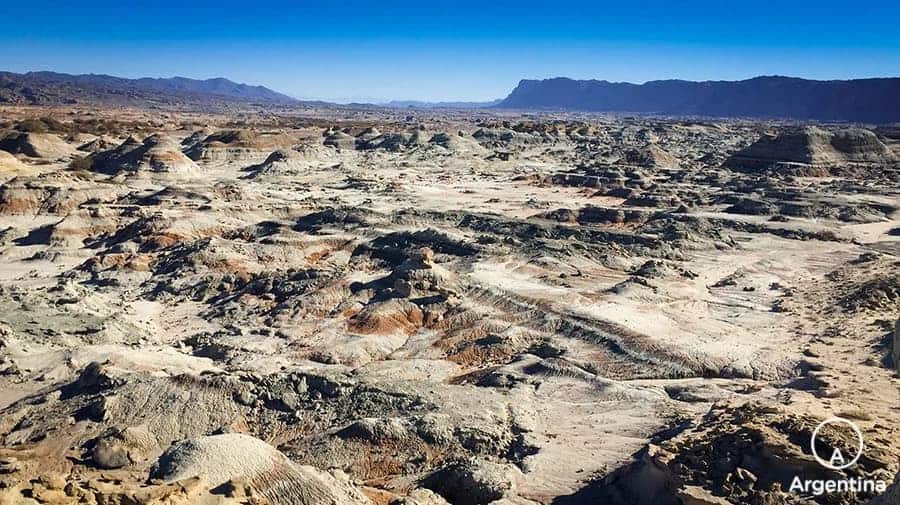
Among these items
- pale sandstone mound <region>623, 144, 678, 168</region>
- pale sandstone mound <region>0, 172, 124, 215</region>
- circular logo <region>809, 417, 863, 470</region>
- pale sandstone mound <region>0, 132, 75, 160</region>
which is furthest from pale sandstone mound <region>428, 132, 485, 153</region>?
circular logo <region>809, 417, 863, 470</region>

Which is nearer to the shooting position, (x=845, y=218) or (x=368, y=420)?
(x=368, y=420)

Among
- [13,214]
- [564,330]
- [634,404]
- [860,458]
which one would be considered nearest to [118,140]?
[13,214]

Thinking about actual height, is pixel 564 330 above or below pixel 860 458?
below

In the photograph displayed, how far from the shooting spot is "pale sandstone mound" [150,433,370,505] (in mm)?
12539

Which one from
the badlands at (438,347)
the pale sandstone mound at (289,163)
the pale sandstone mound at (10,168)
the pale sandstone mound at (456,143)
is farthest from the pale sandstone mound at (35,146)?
the pale sandstone mound at (456,143)

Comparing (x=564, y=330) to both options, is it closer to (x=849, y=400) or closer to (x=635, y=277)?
(x=635, y=277)

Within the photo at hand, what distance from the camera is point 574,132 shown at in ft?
382

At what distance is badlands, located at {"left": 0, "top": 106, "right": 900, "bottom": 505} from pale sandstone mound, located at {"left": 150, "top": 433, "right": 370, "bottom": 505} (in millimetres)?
58

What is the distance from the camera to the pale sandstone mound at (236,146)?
3088 inches

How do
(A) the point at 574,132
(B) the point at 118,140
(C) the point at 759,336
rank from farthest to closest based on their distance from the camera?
(A) the point at 574,132 → (B) the point at 118,140 → (C) the point at 759,336

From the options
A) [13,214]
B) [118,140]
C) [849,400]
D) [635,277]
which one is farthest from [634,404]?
[118,140]

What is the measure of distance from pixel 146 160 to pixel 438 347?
51.2m

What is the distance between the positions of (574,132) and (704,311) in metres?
94.2

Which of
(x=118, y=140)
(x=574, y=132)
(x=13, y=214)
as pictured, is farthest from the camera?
(x=574, y=132)
